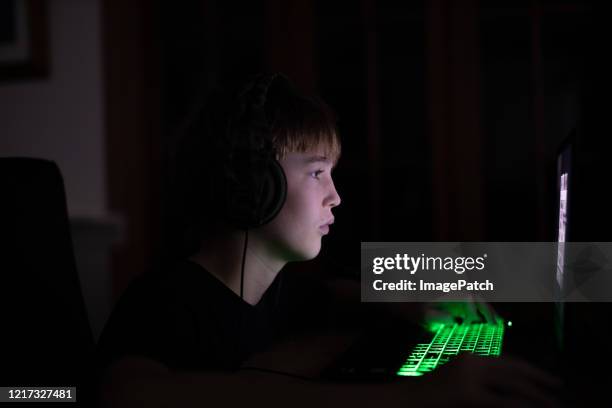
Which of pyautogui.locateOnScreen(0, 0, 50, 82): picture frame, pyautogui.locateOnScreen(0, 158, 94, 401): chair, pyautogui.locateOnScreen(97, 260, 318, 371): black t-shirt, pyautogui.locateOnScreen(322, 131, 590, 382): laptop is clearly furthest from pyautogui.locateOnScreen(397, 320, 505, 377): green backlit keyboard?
pyautogui.locateOnScreen(0, 0, 50, 82): picture frame

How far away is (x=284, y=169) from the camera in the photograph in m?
0.76

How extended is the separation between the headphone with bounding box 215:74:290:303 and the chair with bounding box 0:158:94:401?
242mm

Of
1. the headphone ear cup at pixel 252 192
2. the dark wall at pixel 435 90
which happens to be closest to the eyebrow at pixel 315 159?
the headphone ear cup at pixel 252 192

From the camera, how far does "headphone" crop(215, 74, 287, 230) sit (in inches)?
26.3

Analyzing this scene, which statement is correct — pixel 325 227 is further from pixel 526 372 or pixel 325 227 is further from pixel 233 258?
pixel 526 372

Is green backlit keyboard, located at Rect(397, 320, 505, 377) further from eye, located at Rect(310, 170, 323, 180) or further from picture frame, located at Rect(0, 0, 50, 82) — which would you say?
picture frame, located at Rect(0, 0, 50, 82)

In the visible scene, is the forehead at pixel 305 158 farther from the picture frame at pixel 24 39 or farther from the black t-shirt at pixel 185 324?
the picture frame at pixel 24 39

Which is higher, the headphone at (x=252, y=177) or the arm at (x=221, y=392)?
the headphone at (x=252, y=177)

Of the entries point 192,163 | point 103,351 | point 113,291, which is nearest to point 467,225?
point 113,291

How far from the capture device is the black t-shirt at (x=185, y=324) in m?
0.57

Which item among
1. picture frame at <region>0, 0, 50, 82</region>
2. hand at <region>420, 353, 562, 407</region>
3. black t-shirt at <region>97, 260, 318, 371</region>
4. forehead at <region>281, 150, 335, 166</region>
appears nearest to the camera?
hand at <region>420, 353, 562, 407</region>

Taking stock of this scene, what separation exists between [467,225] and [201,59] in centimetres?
115

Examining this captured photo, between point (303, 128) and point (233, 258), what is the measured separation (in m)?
0.20

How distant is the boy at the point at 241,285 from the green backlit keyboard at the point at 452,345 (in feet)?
0.48
